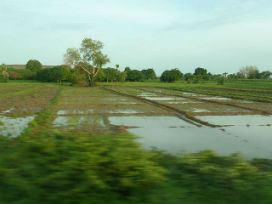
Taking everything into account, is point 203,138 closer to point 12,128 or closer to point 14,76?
point 12,128

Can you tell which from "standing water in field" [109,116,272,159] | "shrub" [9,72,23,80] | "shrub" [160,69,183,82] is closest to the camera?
"standing water in field" [109,116,272,159]

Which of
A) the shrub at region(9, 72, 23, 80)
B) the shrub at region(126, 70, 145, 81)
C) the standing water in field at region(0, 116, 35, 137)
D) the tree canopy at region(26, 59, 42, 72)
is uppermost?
the tree canopy at region(26, 59, 42, 72)

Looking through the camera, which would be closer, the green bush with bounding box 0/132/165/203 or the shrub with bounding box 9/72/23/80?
the green bush with bounding box 0/132/165/203

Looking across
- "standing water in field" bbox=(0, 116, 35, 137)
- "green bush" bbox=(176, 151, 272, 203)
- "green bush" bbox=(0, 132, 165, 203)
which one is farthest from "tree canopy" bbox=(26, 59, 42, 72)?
"green bush" bbox=(176, 151, 272, 203)

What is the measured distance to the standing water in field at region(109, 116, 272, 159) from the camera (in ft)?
21.7

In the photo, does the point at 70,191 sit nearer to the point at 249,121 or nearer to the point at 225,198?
the point at 225,198

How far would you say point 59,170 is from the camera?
3.34 m

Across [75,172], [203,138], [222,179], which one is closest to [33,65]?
[203,138]

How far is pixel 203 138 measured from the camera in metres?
7.96

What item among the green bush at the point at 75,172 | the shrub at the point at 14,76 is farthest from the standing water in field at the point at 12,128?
the shrub at the point at 14,76

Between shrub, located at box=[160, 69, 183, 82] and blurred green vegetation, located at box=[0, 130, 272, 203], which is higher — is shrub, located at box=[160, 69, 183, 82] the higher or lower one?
the higher one

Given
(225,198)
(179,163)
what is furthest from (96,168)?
(225,198)

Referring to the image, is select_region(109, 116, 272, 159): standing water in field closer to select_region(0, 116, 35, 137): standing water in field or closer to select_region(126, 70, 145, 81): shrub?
select_region(0, 116, 35, 137): standing water in field

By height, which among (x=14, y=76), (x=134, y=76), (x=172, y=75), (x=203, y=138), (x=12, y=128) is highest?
(x=172, y=75)
